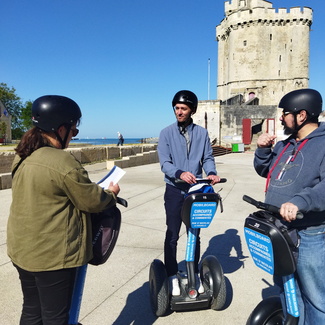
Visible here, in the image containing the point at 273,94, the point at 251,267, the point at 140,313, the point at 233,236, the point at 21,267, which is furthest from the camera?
the point at 273,94

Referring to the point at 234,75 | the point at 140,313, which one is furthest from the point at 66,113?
the point at 234,75

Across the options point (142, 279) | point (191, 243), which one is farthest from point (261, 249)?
point (142, 279)

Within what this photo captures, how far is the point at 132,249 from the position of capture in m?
4.41

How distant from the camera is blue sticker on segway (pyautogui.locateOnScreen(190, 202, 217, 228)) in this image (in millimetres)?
2488

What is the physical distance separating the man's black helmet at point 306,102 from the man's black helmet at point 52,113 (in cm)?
144

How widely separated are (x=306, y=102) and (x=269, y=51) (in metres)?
48.5

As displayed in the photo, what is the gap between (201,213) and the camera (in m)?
2.51

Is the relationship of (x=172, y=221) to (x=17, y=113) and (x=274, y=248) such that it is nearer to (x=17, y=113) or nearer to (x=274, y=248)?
(x=274, y=248)

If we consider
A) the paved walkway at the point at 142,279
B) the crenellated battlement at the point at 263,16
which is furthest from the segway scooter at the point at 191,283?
the crenellated battlement at the point at 263,16

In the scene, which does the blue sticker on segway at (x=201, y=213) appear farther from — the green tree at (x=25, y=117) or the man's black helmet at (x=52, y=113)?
the green tree at (x=25, y=117)

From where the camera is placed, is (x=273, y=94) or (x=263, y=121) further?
(x=273, y=94)

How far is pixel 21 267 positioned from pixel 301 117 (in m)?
2.02

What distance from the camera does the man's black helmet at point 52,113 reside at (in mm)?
1769

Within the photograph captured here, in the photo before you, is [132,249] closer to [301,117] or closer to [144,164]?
[301,117]
